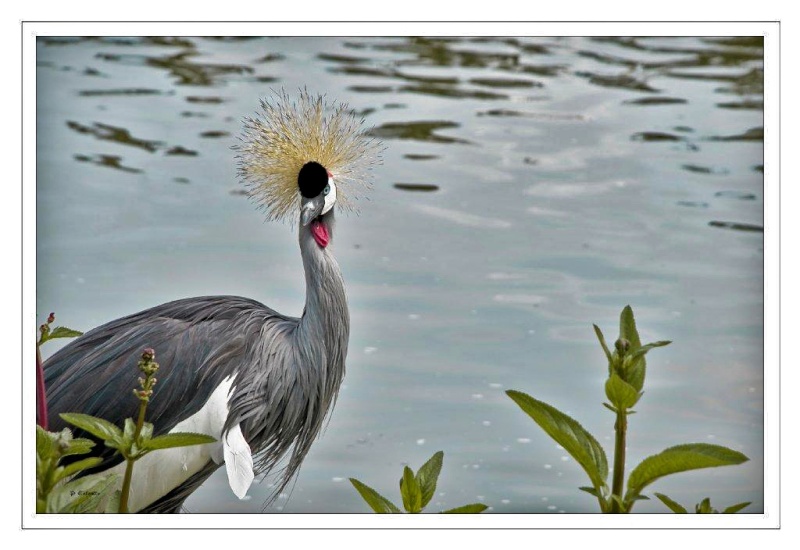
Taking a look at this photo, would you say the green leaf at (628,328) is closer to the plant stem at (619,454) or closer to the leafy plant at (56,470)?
the plant stem at (619,454)

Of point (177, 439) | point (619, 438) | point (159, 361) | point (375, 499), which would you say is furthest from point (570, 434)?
point (159, 361)

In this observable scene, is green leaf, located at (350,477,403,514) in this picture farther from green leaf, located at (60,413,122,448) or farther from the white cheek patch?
the white cheek patch

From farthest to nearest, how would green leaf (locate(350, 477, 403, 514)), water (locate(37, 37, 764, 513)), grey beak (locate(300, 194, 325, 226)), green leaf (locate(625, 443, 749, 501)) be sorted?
water (locate(37, 37, 764, 513))
grey beak (locate(300, 194, 325, 226))
green leaf (locate(350, 477, 403, 514))
green leaf (locate(625, 443, 749, 501))

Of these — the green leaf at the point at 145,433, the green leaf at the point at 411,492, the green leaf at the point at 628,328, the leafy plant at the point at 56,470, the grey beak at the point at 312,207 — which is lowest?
the green leaf at the point at 411,492

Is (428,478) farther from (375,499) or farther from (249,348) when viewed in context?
(249,348)

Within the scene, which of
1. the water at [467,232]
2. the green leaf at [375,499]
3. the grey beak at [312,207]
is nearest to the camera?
the green leaf at [375,499]

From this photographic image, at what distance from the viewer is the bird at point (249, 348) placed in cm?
192

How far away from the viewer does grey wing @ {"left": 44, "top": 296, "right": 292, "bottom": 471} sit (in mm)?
A: 1916

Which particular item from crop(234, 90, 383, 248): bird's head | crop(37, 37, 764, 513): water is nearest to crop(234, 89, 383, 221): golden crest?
crop(234, 90, 383, 248): bird's head

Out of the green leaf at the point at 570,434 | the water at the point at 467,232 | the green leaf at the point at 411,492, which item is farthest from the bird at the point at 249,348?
the green leaf at the point at 570,434

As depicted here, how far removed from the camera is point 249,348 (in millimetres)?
2029

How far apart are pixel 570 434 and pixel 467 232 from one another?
2423 millimetres

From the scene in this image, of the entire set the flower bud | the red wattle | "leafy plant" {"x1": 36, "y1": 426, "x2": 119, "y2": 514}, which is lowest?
"leafy plant" {"x1": 36, "y1": 426, "x2": 119, "y2": 514}
